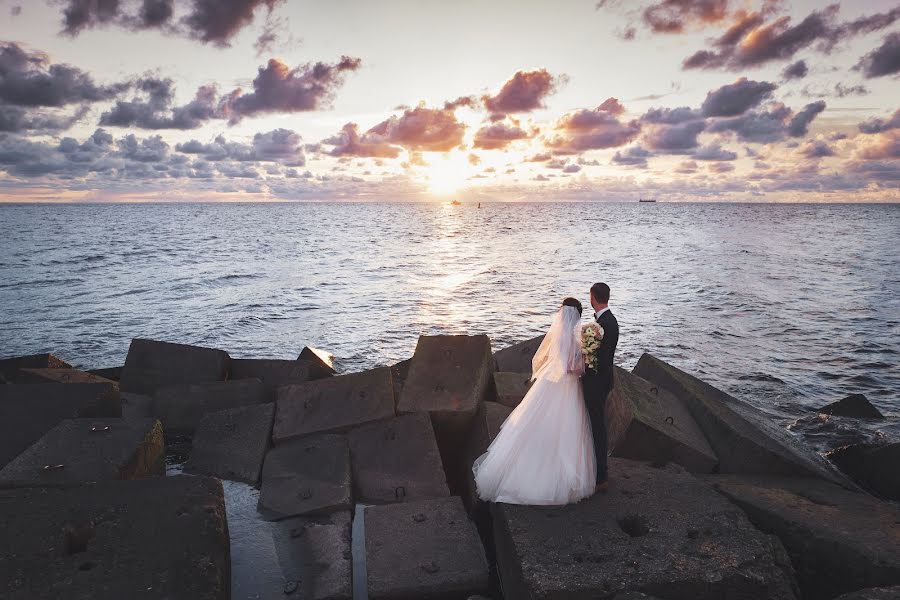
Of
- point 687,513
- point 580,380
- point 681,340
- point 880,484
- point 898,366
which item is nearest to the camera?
point 687,513

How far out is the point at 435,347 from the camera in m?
7.75

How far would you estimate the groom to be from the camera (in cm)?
483

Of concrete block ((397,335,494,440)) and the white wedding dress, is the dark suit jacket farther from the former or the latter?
concrete block ((397,335,494,440))

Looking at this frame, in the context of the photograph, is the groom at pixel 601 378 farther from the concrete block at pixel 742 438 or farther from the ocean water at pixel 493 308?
the ocean water at pixel 493 308

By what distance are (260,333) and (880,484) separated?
648 inches

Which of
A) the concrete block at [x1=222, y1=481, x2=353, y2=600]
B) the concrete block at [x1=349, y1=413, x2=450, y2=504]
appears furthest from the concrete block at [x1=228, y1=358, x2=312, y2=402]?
the concrete block at [x1=222, y1=481, x2=353, y2=600]

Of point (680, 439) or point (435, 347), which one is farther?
point (435, 347)

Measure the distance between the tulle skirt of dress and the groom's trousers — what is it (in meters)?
0.06

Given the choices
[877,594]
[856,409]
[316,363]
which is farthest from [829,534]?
[316,363]

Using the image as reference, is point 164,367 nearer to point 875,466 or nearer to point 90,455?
point 90,455

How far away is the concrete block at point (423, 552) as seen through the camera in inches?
164

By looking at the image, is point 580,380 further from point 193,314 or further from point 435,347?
point 193,314

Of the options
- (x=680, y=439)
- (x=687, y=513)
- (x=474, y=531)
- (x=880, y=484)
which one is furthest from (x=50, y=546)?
(x=880, y=484)

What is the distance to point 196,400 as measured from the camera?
26.4ft
